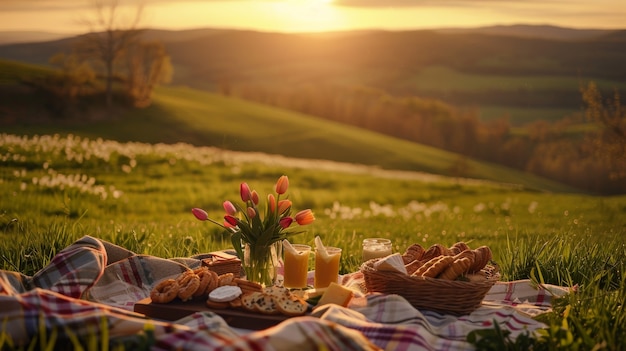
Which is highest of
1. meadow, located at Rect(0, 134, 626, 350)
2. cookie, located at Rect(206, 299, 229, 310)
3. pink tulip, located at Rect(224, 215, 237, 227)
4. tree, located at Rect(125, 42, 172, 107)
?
tree, located at Rect(125, 42, 172, 107)

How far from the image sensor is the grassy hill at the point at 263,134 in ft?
88.4

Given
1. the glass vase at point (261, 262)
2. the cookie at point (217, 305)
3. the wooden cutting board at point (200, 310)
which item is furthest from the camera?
the glass vase at point (261, 262)

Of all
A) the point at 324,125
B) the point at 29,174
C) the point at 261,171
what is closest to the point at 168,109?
the point at 324,125

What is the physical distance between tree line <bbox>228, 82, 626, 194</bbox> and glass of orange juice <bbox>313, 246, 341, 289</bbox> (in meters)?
29.5

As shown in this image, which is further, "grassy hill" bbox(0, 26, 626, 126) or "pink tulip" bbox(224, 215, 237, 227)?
"grassy hill" bbox(0, 26, 626, 126)

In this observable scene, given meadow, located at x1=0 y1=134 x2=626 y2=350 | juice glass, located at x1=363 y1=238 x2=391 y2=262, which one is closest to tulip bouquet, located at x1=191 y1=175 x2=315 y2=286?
juice glass, located at x1=363 y1=238 x2=391 y2=262

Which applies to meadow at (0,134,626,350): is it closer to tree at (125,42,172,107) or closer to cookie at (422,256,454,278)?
cookie at (422,256,454,278)

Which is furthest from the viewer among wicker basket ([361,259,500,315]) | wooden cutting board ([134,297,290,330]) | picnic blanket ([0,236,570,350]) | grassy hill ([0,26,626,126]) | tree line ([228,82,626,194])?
grassy hill ([0,26,626,126])

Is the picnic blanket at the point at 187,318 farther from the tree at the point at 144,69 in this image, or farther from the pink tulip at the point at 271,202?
the tree at the point at 144,69

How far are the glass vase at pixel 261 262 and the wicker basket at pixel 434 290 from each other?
2.04 feet

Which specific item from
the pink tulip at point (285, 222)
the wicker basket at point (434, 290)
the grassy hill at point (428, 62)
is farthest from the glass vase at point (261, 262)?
the grassy hill at point (428, 62)

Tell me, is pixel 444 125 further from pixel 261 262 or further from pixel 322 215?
pixel 261 262

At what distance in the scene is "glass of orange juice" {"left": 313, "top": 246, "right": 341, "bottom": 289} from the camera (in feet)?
14.6

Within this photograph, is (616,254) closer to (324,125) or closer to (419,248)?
(419,248)
